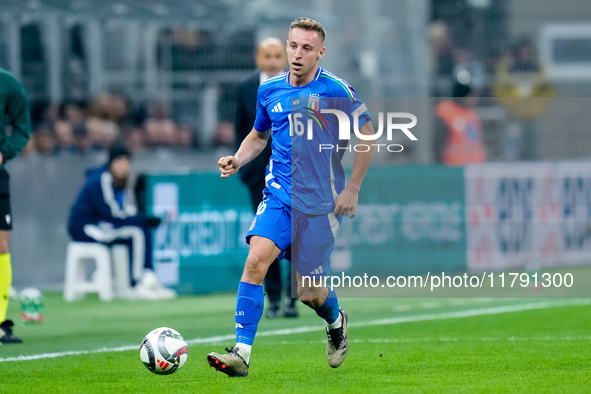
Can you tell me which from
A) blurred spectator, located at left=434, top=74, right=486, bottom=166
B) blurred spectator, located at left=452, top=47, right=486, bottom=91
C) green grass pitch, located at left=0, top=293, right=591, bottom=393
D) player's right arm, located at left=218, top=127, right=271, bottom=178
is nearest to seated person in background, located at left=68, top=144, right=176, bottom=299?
green grass pitch, located at left=0, top=293, right=591, bottom=393

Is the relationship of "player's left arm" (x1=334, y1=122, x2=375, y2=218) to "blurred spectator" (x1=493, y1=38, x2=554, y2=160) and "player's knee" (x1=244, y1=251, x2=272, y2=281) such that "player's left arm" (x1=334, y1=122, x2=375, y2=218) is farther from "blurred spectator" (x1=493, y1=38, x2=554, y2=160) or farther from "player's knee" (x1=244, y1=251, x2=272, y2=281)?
"blurred spectator" (x1=493, y1=38, x2=554, y2=160)

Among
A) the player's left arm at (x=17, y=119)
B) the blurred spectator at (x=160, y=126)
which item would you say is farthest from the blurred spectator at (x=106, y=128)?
the player's left arm at (x=17, y=119)

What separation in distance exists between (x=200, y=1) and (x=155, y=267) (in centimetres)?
494

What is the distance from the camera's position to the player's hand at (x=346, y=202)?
6.67m

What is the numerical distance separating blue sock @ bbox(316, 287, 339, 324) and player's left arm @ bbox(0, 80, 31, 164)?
2.78 metres

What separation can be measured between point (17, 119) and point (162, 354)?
2.81m

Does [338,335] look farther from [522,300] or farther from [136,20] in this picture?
[136,20]

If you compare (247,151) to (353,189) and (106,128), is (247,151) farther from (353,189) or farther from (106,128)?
(106,128)

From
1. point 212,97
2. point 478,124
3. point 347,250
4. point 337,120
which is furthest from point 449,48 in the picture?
point 337,120

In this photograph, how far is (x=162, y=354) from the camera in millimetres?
6391

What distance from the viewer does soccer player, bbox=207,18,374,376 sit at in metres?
6.43

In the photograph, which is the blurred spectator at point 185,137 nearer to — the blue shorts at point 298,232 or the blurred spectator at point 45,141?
the blurred spectator at point 45,141

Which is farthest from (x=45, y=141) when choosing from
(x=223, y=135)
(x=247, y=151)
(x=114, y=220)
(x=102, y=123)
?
(x=247, y=151)

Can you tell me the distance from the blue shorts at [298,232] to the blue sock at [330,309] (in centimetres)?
18
